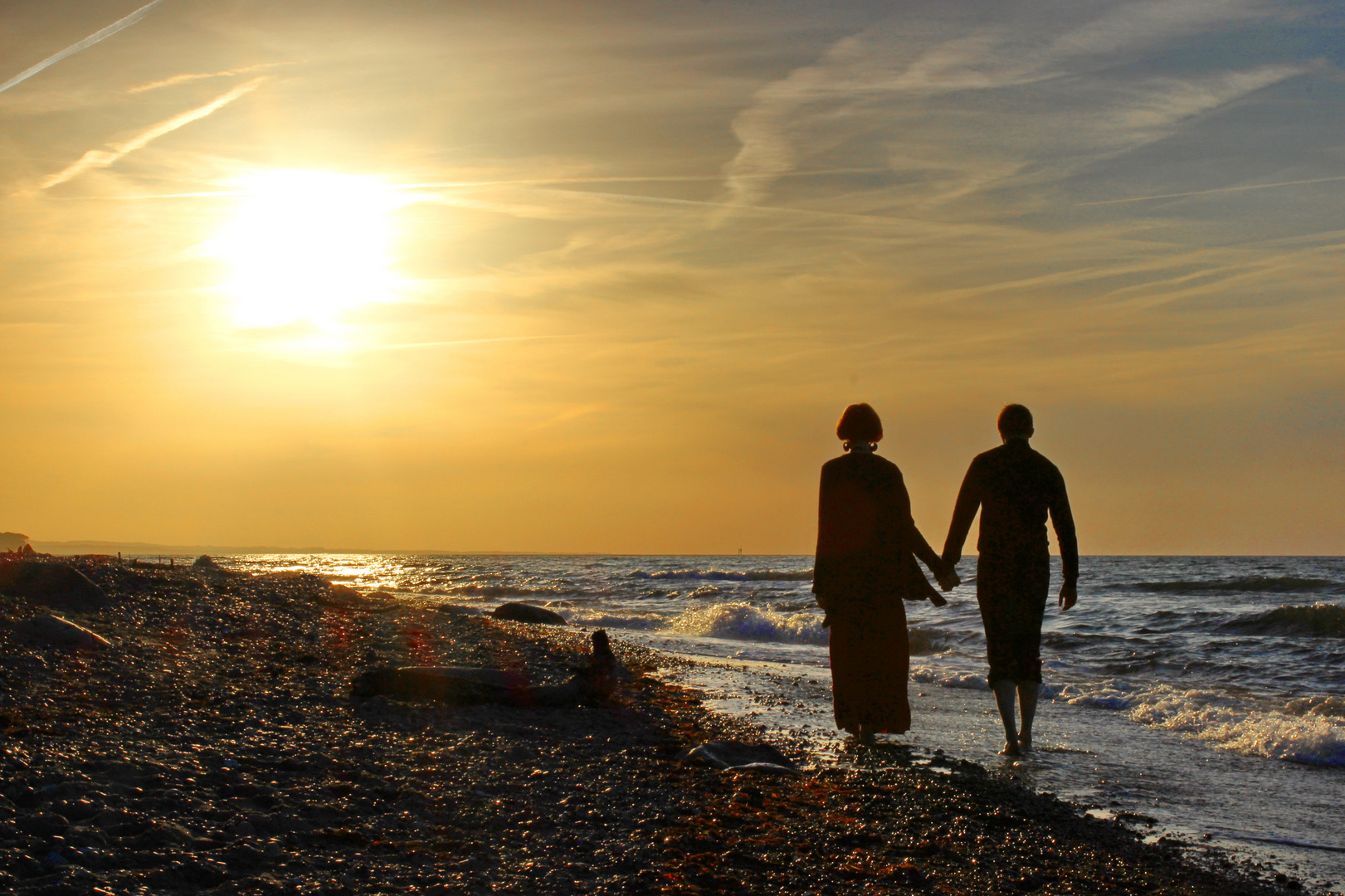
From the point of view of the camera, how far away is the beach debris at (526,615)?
20.8 metres

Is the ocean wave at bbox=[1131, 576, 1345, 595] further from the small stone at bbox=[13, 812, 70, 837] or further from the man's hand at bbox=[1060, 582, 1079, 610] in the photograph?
the small stone at bbox=[13, 812, 70, 837]

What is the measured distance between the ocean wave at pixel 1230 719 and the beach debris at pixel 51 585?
10.0m

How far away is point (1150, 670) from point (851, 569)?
8.36m

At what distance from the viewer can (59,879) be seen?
2896mm

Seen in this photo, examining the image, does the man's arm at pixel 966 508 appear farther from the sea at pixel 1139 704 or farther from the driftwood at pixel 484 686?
the driftwood at pixel 484 686

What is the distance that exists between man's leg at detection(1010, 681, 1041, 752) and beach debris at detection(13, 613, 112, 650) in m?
6.83

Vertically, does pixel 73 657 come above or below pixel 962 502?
below

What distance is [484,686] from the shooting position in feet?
22.2

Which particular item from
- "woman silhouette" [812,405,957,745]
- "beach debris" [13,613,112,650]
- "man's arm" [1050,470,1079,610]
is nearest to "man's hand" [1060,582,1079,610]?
"man's arm" [1050,470,1079,610]

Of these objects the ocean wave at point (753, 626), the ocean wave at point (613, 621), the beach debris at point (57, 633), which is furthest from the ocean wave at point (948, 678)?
the ocean wave at point (613, 621)

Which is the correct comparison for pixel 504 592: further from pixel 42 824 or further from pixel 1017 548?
pixel 42 824

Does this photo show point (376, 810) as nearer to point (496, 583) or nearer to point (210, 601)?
point (210, 601)

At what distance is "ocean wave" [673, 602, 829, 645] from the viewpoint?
18.2 m

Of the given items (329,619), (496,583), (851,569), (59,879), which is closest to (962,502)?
(851,569)
